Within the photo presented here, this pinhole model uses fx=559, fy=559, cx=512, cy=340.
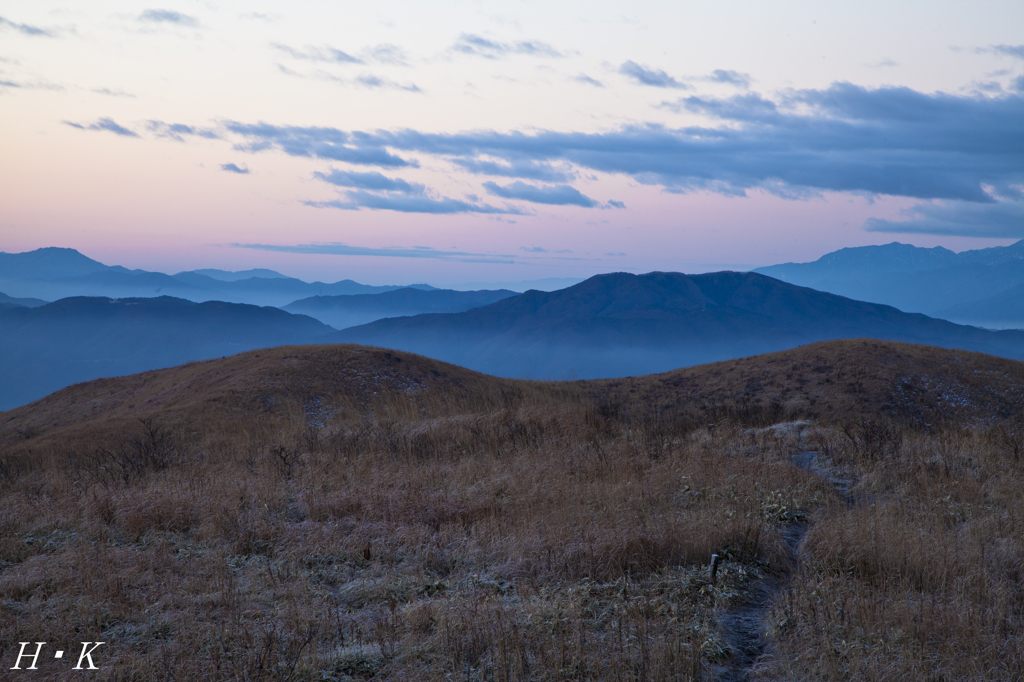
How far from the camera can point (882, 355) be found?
41.7 m

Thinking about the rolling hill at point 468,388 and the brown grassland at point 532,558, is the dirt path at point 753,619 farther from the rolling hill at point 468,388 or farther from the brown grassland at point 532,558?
the rolling hill at point 468,388

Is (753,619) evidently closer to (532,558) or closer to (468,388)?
(532,558)

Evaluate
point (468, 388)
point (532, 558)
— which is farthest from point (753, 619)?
point (468, 388)

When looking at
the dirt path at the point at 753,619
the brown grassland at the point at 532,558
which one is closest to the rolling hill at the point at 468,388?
the brown grassland at the point at 532,558

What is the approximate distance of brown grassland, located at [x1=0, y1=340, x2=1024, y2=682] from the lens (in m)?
3.71

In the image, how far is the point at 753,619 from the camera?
4.33 m

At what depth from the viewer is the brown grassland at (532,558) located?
12.2 feet

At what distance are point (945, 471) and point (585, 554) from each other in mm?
5536

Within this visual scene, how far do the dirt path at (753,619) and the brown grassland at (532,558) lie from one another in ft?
0.08

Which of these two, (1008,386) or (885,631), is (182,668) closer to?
(885,631)

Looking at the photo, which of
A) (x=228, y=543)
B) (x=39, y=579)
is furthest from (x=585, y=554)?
(x=39, y=579)

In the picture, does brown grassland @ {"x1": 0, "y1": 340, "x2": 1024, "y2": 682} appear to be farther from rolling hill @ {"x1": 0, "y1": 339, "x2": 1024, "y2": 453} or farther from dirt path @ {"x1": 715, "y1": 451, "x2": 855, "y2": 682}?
rolling hill @ {"x1": 0, "y1": 339, "x2": 1024, "y2": 453}

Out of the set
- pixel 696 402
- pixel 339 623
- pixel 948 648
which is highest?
pixel 948 648

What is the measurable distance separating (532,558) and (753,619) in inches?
73.6
